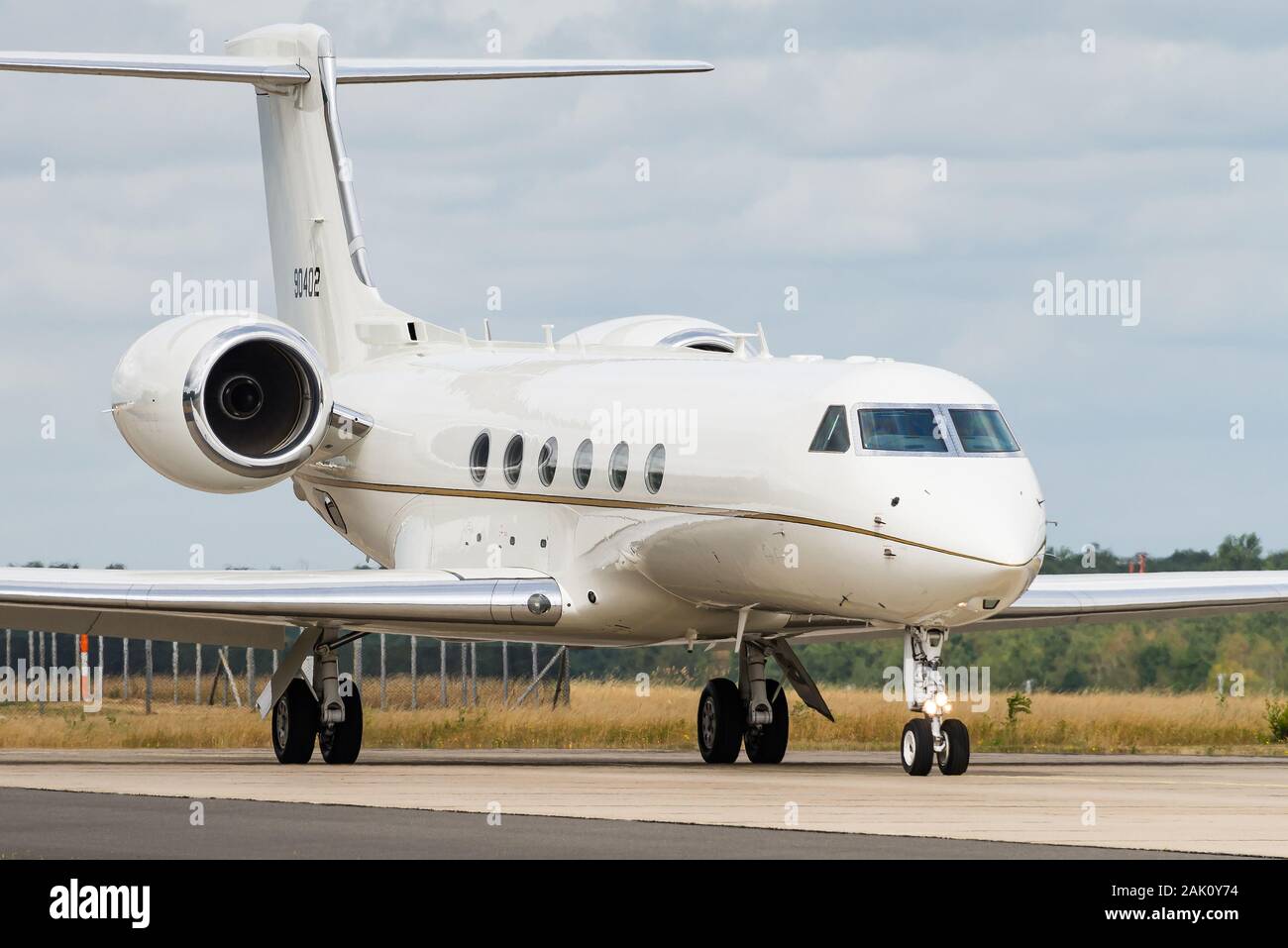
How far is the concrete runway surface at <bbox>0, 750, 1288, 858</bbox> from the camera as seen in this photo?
1374 centimetres

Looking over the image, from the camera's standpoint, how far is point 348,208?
31.3m

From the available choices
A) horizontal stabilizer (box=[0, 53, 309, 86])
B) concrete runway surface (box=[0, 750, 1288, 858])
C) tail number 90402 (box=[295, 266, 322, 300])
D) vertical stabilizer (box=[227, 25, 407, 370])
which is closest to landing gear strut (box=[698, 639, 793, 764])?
concrete runway surface (box=[0, 750, 1288, 858])

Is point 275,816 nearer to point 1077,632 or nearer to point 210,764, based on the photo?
point 210,764

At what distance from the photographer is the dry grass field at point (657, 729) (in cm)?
3073

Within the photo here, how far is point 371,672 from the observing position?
39438 millimetres

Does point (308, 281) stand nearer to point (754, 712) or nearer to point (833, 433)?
point (754, 712)

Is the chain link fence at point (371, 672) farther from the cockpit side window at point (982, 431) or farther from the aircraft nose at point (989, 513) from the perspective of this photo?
the aircraft nose at point (989, 513)

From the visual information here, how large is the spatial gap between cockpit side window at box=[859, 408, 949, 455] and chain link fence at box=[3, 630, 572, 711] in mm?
10564

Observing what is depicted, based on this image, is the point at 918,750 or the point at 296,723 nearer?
the point at 918,750

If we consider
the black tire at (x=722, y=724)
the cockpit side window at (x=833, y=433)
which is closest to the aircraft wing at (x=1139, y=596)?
the black tire at (x=722, y=724)

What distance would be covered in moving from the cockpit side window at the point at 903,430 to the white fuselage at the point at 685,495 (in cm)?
12

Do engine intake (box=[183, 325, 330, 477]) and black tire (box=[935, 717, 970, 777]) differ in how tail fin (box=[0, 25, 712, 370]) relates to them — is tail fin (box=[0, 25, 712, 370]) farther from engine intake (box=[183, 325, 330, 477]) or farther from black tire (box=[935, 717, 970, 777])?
black tire (box=[935, 717, 970, 777])

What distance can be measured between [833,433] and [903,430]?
594 millimetres

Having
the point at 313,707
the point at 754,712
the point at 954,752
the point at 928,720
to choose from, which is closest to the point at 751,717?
the point at 754,712
